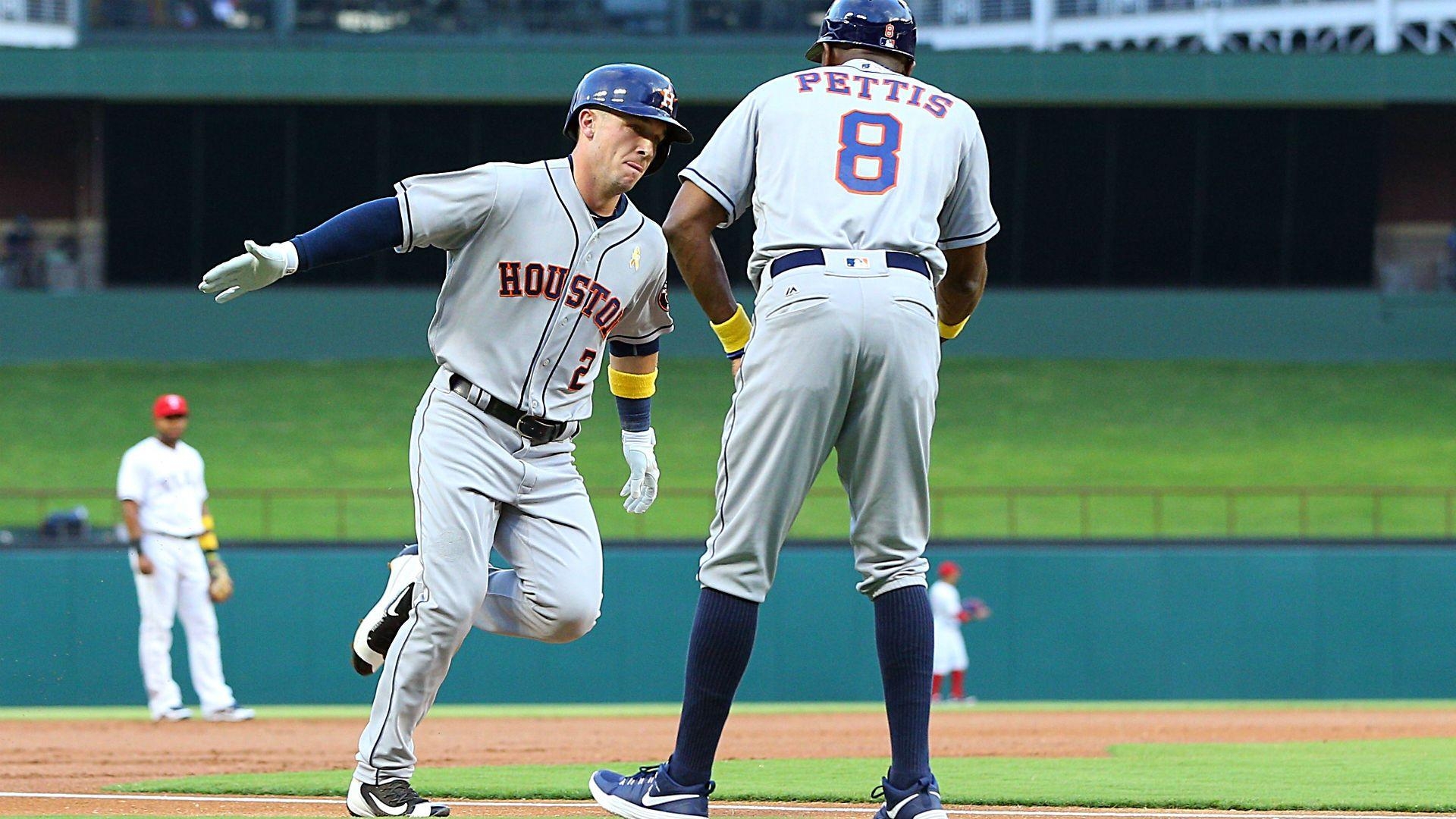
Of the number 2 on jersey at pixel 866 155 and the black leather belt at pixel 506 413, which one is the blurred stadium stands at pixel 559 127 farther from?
the number 2 on jersey at pixel 866 155

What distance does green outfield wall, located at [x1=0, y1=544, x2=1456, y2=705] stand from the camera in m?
14.5

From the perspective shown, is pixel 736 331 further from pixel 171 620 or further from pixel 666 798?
pixel 171 620

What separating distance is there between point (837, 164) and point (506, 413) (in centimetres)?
132

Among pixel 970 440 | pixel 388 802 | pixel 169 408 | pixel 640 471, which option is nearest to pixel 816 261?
pixel 640 471

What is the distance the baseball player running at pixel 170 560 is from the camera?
11.2 metres

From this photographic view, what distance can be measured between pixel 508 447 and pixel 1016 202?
80.9 feet

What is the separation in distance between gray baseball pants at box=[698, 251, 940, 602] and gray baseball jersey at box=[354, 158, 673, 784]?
33.6 inches

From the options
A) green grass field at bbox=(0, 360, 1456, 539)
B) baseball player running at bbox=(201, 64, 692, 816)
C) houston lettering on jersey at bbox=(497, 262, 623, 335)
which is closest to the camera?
baseball player running at bbox=(201, 64, 692, 816)

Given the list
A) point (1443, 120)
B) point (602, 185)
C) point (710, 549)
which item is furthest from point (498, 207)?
point (1443, 120)

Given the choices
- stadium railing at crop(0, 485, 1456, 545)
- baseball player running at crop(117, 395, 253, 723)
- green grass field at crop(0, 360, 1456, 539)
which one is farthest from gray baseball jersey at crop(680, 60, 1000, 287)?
green grass field at crop(0, 360, 1456, 539)

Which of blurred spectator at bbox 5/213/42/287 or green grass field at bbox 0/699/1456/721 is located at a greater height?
blurred spectator at bbox 5/213/42/287

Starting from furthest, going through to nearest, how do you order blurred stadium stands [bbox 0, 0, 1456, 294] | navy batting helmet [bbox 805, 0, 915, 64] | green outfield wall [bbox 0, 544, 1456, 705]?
blurred stadium stands [bbox 0, 0, 1456, 294]
green outfield wall [bbox 0, 544, 1456, 705]
navy batting helmet [bbox 805, 0, 915, 64]

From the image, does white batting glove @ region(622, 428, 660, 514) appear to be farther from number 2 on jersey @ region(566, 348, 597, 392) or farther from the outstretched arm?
the outstretched arm

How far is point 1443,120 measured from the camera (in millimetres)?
30531
